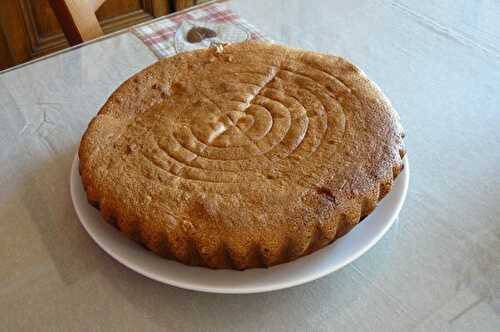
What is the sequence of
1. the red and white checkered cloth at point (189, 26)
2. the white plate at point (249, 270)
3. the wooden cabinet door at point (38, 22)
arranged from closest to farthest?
the white plate at point (249, 270) → the red and white checkered cloth at point (189, 26) → the wooden cabinet door at point (38, 22)

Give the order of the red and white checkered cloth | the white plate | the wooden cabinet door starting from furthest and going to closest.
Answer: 1. the wooden cabinet door
2. the red and white checkered cloth
3. the white plate

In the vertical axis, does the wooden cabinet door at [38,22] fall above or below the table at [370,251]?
below

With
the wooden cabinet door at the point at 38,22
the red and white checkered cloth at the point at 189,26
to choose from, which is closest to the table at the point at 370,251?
the red and white checkered cloth at the point at 189,26

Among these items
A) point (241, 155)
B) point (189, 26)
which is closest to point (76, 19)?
point (189, 26)

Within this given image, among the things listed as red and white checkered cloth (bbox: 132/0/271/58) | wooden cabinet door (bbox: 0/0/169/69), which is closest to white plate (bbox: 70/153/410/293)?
red and white checkered cloth (bbox: 132/0/271/58)

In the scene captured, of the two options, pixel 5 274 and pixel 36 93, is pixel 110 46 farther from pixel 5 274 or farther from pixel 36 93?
pixel 5 274

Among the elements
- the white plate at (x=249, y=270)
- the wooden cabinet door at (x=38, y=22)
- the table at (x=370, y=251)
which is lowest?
the wooden cabinet door at (x=38, y=22)

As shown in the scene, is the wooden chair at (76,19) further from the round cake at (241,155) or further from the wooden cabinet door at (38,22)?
the wooden cabinet door at (38,22)

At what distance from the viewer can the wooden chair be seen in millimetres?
1059

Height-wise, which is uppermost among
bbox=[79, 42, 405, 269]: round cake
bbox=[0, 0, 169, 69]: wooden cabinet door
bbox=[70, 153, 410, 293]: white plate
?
bbox=[79, 42, 405, 269]: round cake

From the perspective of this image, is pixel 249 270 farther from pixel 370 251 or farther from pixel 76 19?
pixel 76 19

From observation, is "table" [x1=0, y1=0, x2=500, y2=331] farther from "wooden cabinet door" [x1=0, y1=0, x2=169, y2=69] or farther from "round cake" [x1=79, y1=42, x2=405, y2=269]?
"wooden cabinet door" [x1=0, y1=0, x2=169, y2=69]

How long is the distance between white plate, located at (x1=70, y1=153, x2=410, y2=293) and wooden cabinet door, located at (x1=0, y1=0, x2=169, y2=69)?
4.70ft

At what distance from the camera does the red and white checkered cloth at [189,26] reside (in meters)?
1.01
